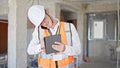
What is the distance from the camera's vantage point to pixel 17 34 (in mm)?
4977

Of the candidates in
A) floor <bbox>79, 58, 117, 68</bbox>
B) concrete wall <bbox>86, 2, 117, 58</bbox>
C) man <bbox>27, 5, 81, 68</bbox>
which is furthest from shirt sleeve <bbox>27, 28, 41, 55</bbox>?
concrete wall <bbox>86, 2, 117, 58</bbox>

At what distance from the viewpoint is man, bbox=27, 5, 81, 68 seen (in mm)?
1386

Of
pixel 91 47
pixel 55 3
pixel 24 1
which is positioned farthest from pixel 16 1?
Answer: pixel 91 47

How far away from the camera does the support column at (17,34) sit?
495 centimetres

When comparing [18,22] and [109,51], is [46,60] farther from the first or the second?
[109,51]

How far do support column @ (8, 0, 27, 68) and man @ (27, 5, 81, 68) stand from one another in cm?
358

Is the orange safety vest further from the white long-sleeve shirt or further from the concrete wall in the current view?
the concrete wall

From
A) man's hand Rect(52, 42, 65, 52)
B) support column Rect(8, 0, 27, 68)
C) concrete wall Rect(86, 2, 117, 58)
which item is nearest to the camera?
man's hand Rect(52, 42, 65, 52)

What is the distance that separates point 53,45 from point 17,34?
12.2 ft

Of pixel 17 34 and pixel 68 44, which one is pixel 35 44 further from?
pixel 17 34

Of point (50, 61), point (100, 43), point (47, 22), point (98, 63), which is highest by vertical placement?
point (47, 22)

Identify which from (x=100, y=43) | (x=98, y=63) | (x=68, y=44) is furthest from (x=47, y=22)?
(x=100, y=43)

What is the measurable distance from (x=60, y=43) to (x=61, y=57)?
10cm

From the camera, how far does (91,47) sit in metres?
8.52
